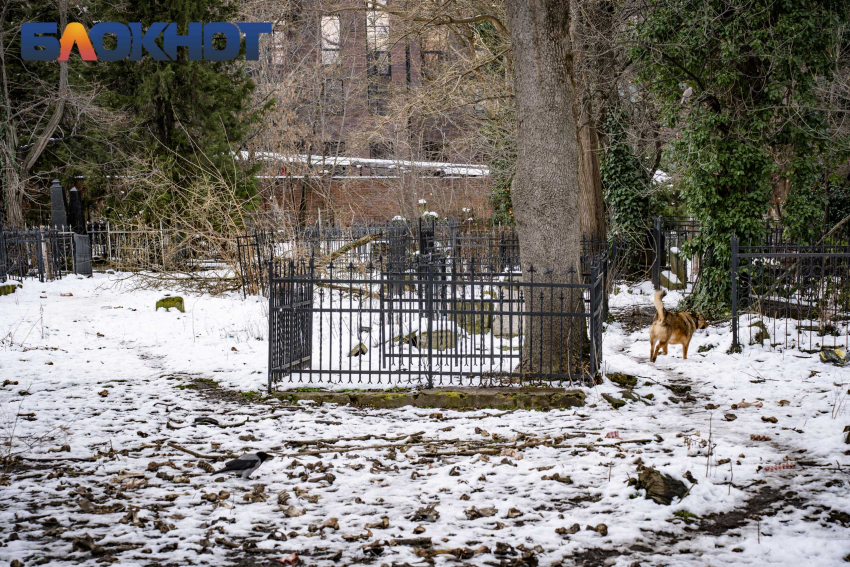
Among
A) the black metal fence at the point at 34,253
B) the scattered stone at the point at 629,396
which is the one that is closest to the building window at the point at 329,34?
the black metal fence at the point at 34,253

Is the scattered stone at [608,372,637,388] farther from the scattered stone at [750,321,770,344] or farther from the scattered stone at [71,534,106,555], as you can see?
the scattered stone at [71,534,106,555]

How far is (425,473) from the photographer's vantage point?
19.3 feet

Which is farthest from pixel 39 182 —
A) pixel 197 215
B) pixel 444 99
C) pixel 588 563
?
pixel 588 563

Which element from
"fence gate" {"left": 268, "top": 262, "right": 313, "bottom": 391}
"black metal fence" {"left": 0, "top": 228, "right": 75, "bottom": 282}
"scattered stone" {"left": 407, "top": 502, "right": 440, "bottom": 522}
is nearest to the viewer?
"scattered stone" {"left": 407, "top": 502, "right": 440, "bottom": 522}

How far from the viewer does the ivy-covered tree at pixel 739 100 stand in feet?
41.3

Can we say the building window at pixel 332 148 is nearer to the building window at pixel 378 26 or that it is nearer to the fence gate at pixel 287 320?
the building window at pixel 378 26

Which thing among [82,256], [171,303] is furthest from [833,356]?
[82,256]

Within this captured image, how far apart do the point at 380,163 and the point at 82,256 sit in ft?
51.3

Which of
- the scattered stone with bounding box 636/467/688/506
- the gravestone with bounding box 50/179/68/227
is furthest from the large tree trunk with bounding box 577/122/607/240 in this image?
the gravestone with bounding box 50/179/68/227

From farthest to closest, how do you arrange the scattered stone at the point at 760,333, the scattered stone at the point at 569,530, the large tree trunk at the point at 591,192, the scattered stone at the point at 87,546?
the large tree trunk at the point at 591,192, the scattered stone at the point at 760,333, the scattered stone at the point at 569,530, the scattered stone at the point at 87,546

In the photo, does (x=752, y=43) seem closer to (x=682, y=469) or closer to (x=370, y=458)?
(x=682, y=469)

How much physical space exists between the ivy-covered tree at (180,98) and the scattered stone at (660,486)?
699 inches

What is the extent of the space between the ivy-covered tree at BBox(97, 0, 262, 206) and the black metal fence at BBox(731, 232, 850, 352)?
47.5ft

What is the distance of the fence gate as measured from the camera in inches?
345
